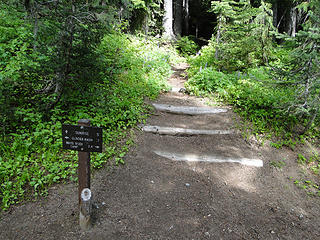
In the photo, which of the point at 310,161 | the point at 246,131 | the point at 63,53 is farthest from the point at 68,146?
the point at 310,161

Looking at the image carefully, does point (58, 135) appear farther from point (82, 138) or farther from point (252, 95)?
point (252, 95)

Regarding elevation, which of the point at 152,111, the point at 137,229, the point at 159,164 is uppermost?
the point at 152,111

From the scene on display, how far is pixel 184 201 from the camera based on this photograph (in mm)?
3787

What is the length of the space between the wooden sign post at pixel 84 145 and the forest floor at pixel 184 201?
335 millimetres

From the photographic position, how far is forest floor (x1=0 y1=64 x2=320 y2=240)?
10.2ft

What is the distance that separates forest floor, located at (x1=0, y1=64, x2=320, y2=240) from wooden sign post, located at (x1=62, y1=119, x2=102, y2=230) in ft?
1.10

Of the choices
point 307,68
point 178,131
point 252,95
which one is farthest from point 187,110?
point 307,68

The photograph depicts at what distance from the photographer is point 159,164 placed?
467cm

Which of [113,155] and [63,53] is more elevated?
[63,53]

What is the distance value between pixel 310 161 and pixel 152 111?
4.46 m

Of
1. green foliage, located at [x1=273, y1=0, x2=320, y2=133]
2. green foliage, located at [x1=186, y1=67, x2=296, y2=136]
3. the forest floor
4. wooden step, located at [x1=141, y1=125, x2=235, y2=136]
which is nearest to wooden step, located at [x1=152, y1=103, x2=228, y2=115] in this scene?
green foliage, located at [x1=186, y1=67, x2=296, y2=136]

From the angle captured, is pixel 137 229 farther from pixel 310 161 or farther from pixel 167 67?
pixel 167 67

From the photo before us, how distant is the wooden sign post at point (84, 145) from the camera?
2816 millimetres

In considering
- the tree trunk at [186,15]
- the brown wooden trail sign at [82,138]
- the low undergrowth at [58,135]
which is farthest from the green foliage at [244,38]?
the tree trunk at [186,15]
